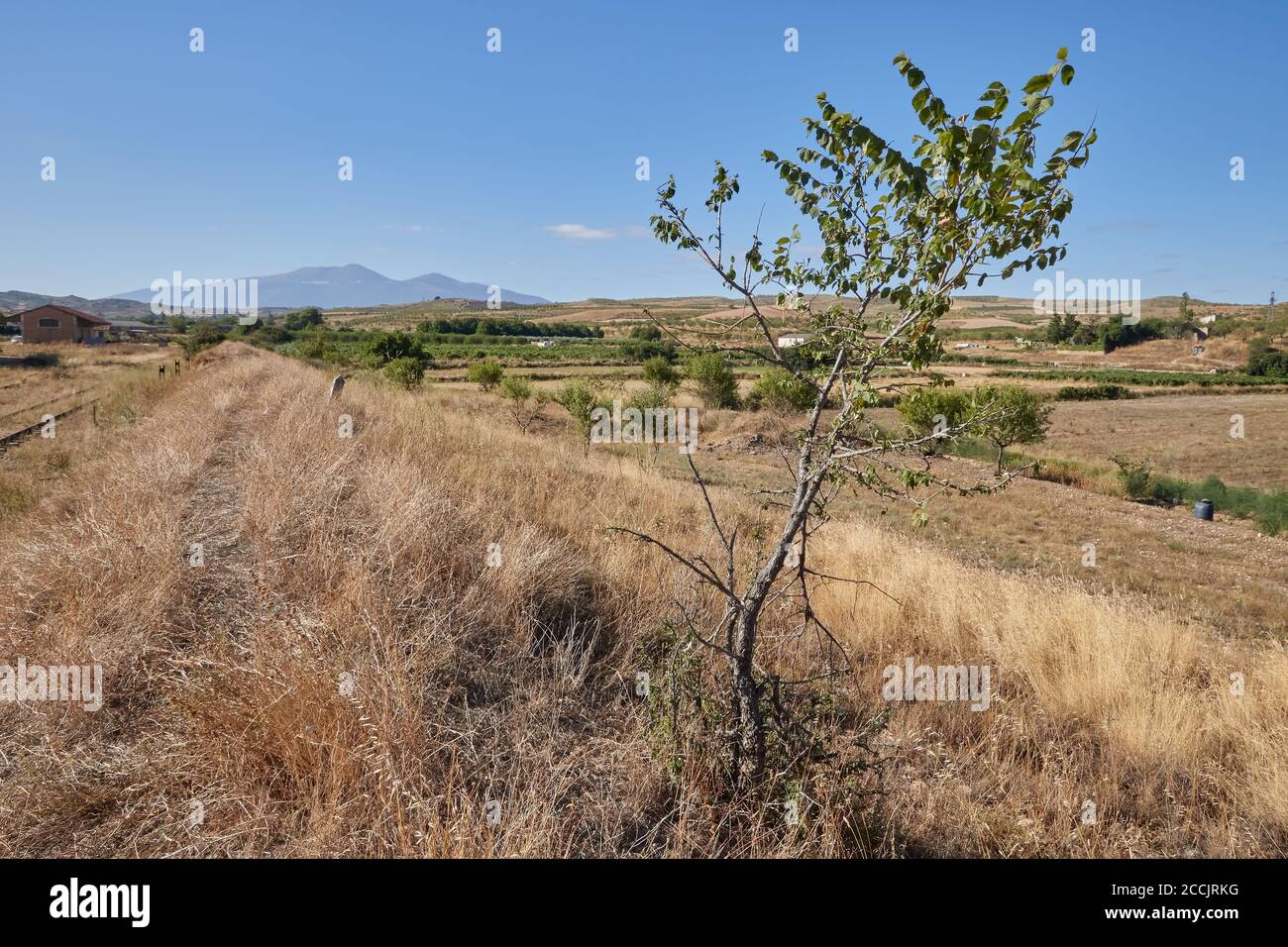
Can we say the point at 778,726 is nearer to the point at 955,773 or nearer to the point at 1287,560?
the point at 955,773

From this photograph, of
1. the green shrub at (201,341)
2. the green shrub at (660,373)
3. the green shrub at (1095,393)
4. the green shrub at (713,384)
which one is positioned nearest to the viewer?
the green shrub at (713,384)

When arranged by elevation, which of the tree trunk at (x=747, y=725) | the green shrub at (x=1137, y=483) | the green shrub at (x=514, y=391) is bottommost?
the green shrub at (x=1137, y=483)

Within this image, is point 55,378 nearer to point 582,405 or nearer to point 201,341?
point 201,341

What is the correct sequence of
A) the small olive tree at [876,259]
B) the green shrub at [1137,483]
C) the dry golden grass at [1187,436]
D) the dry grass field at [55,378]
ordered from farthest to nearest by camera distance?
the dry golden grass at [1187,436] < the dry grass field at [55,378] < the green shrub at [1137,483] < the small olive tree at [876,259]

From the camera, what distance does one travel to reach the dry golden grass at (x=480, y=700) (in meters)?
2.36

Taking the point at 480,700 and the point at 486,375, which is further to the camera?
the point at 486,375

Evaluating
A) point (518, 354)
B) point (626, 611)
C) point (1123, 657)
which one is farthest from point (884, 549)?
point (518, 354)

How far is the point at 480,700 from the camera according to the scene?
3.14m

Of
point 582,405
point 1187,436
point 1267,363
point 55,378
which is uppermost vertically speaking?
point 1267,363

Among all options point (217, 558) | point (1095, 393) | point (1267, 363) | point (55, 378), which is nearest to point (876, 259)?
point (217, 558)

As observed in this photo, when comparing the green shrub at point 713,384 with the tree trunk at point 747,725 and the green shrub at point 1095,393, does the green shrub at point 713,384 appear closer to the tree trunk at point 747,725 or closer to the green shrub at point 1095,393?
the tree trunk at point 747,725

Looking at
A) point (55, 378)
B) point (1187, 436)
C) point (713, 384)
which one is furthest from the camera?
point (713, 384)

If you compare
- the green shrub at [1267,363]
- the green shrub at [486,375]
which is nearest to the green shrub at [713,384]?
the green shrub at [486,375]
